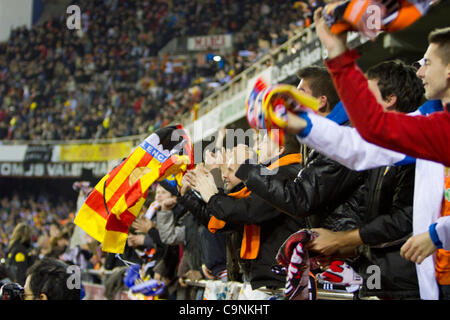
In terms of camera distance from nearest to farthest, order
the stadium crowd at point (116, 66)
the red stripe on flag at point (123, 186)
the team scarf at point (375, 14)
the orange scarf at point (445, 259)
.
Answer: the team scarf at point (375, 14)
the orange scarf at point (445, 259)
the red stripe on flag at point (123, 186)
the stadium crowd at point (116, 66)

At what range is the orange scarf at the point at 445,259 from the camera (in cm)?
201

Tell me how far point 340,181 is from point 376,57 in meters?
6.80

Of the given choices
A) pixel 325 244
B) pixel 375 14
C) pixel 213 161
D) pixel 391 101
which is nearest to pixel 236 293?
pixel 213 161

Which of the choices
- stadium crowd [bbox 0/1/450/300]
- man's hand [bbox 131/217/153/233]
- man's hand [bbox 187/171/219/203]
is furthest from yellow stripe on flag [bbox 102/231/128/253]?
man's hand [bbox 131/217/153/233]

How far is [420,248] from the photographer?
73.0 inches

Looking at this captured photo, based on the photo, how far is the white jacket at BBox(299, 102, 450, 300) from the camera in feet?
5.80

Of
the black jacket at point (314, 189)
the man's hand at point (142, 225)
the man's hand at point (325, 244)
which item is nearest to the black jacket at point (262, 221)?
the black jacket at point (314, 189)

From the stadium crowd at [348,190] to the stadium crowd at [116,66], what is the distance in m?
15.5

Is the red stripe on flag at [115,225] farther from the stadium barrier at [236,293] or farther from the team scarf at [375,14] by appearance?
the team scarf at [375,14]

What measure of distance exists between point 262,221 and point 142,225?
7.28ft

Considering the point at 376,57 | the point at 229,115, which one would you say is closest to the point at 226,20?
the point at 229,115

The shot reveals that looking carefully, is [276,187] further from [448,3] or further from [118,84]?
[118,84]

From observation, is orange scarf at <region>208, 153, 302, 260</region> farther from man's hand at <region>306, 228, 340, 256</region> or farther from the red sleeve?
the red sleeve

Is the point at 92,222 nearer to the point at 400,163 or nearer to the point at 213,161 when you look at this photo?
the point at 213,161
